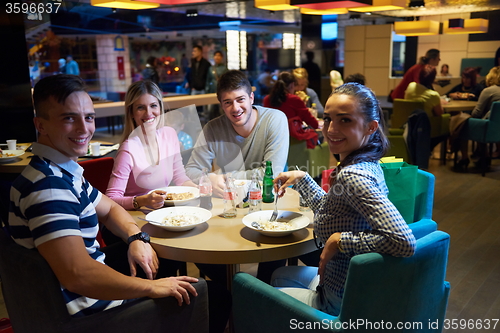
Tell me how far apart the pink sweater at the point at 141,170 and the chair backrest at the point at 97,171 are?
1.26 ft

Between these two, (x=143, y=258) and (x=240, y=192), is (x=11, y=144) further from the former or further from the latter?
(x=143, y=258)

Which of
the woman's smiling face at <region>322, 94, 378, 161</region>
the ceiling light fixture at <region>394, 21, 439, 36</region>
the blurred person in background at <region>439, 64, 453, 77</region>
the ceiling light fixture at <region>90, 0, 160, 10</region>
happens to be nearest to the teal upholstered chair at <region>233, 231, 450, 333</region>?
the woman's smiling face at <region>322, 94, 378, 161</region>

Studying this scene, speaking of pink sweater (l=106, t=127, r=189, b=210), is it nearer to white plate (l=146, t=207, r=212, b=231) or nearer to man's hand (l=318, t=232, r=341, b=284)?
white plate (l=146, t=207, r=212, b=231)

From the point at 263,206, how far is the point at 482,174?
514cm

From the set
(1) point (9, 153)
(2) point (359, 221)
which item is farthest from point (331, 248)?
(1) point (9, 153)

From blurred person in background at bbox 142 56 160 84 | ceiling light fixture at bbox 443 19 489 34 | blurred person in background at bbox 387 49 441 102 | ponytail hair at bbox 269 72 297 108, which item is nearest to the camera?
ponytail hair at bbox 269 72 297 108

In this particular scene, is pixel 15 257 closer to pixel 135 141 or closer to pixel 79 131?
pixel 79 131

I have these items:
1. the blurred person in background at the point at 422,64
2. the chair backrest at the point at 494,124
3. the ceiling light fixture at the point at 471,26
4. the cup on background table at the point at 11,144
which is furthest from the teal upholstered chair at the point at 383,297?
the ceiling light fixture at the point at 471,26

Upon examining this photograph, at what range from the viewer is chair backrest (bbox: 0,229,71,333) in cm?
134

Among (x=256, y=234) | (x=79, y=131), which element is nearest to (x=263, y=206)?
(x=256, y=234)

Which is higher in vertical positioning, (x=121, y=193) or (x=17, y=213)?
(x=17, y=213)

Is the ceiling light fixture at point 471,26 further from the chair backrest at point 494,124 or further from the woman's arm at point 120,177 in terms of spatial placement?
the woman's arm at point 120,177

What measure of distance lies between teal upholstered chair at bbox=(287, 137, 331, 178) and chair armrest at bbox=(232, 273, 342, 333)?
125 inches

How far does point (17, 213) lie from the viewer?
1394 millimetres
